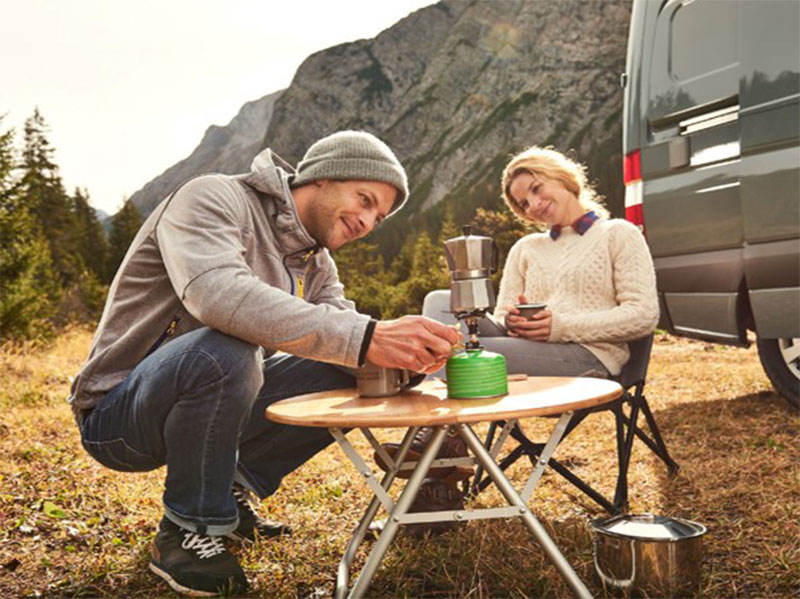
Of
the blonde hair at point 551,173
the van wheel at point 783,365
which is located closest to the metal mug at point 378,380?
the blonde hair at point 551,173

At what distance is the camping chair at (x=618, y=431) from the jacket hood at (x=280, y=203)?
77 cm

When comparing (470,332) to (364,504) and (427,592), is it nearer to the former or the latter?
(427,592)

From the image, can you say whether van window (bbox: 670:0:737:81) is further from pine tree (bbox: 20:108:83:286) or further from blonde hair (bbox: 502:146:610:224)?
pine tree (bbox: 20:108:83:286)

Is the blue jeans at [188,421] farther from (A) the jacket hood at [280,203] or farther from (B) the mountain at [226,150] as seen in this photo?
(B) the mountain at [226,150]

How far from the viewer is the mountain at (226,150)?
131 m

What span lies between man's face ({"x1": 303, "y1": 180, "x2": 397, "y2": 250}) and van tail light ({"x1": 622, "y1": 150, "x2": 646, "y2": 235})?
213 cm

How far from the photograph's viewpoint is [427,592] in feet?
7.13

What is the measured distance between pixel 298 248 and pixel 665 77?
2.54m

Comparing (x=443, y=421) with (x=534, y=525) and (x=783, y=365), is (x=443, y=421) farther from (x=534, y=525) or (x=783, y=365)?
(x=783, y=365)

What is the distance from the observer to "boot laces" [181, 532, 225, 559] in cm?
214

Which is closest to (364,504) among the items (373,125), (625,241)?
(625,241)

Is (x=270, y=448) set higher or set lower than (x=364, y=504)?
higher

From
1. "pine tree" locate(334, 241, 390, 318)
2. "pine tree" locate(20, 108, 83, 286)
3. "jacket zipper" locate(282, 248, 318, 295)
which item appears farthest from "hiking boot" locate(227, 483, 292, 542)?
"pine tree" locate(20, 108, 83, 286)

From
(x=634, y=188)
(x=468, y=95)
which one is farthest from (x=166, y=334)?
(x=468, y=95)
